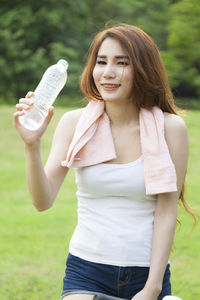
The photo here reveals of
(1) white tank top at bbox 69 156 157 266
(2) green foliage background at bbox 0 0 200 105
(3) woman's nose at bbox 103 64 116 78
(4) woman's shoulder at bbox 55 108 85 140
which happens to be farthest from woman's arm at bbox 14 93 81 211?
(2) green foliage background at bbox 0 0 200 105

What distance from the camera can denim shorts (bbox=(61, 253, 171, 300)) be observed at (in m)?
2.29

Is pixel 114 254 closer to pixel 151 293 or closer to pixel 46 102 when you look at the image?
pixel 151 293

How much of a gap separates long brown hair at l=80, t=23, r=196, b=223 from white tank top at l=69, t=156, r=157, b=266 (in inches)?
12.3

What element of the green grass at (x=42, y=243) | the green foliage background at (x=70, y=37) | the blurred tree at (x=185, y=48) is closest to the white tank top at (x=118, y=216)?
the green grass at (x=42, y=243)

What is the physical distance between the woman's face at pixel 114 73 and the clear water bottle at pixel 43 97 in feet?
0.65

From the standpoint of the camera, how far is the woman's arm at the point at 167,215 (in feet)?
7.45

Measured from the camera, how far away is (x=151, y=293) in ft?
7.41

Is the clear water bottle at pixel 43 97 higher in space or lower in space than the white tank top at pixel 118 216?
higher

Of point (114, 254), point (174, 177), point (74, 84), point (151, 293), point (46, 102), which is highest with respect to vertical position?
point (46, 102)

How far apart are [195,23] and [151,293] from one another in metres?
25.5

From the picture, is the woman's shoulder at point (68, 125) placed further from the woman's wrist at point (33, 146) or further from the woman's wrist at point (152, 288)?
the woman's wrist at point (152, 288)

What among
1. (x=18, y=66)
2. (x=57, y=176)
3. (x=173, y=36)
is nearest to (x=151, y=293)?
(x=57, y=176)

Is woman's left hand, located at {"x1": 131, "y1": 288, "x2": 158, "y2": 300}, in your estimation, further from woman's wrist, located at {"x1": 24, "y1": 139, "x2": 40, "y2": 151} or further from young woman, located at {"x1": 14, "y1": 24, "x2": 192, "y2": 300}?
woman's wrist, located at {"x1": 24, "y1": 139, "x2": 40, "y2": 151}

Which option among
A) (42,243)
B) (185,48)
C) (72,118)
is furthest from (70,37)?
(72,118)
